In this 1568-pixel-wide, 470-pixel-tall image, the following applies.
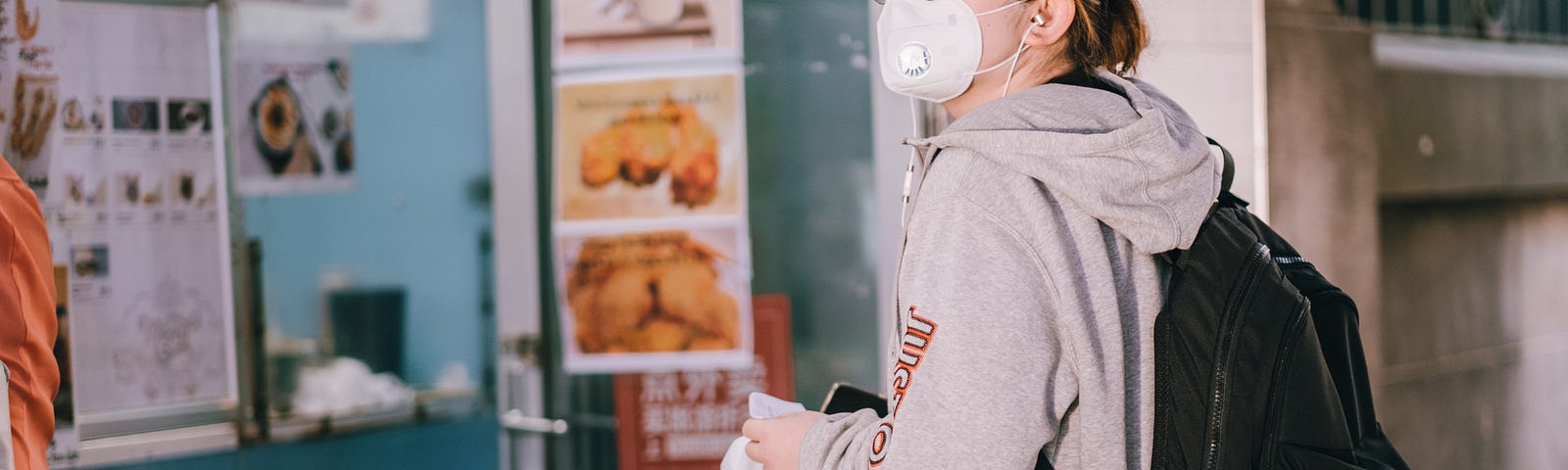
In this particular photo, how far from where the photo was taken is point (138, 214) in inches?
138

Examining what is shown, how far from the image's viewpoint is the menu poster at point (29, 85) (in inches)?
122

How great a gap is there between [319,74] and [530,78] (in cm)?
62

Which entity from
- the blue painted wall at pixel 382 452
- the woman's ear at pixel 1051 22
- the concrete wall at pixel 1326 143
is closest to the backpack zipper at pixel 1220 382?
the woman's ear at pixel 1051 22

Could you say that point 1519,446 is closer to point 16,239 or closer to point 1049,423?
point 1049,423

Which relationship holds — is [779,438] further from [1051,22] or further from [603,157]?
[603,157]

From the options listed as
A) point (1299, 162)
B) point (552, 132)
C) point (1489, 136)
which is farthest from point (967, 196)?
point (1489, 136)

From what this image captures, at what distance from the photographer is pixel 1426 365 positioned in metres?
5.21

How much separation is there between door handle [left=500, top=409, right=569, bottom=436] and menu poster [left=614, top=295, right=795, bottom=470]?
0.25 metres

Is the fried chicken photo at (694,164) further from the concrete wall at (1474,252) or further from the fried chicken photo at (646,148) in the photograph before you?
the concrete wall at (1474,252)

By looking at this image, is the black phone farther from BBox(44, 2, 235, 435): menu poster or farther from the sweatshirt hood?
BBox(44, 2, 235, 435): menu poster

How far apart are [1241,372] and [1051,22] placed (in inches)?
20.2

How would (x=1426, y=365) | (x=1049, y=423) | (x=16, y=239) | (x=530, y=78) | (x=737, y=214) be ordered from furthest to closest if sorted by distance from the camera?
(x=1426, y=365)
(x=530, y=78)
(x=737, y=214)
(x=16, y=239)
(x=1049, y=423)

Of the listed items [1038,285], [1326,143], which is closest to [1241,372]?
[1038,285]

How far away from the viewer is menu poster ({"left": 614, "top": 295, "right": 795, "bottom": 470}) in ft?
12.7
